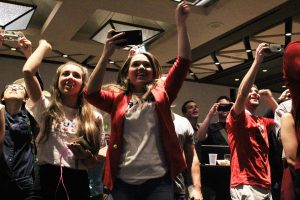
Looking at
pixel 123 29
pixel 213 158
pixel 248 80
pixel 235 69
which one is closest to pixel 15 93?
pixel 248 80

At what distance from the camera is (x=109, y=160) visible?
1625mm

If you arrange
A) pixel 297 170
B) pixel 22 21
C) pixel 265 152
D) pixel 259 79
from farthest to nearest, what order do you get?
pixel 259 79 → pixel 22 21 → pixel 265 152 → pixel 297 170

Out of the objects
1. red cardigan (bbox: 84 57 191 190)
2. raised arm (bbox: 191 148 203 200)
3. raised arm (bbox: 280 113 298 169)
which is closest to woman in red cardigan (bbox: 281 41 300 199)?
raised arm (bbox: 280 113 298 169)

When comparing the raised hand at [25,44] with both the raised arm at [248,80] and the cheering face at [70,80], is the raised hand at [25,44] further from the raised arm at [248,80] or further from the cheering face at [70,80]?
the raised arm at [248,80]

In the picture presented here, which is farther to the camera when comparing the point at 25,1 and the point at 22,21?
the point at 22,21

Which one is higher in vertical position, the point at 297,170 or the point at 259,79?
the point at 259,79

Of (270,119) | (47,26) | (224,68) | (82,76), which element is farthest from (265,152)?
(224,68)

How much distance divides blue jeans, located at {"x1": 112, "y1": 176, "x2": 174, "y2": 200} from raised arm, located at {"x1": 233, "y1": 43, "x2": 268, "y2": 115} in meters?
1.03

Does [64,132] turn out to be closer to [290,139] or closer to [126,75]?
[126,75]

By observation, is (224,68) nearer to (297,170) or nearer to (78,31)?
(78,31)

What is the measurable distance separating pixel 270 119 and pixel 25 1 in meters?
4.98

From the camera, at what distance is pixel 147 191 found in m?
1.56

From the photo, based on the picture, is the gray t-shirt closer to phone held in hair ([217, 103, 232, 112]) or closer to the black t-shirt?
the black t-shirt

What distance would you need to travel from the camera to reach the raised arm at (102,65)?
161cm
